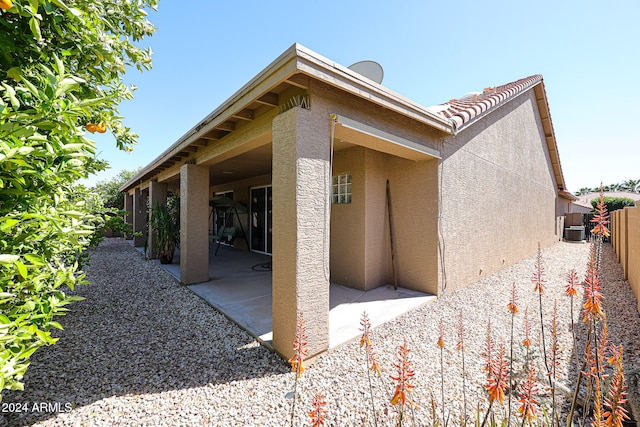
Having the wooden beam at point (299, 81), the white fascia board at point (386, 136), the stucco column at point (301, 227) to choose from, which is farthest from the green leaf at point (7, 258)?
the white fascia board at point (386, 136)

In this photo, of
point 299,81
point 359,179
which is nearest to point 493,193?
point 359,179

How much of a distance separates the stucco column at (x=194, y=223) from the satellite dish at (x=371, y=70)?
15.0 feet

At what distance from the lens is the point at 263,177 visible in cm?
1107

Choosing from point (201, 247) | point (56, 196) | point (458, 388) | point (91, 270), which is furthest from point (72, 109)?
point (91, 270)

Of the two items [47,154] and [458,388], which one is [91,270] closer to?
[47,154]

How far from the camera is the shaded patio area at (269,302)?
417 centimetres

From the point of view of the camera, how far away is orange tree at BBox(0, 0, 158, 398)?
1357mm

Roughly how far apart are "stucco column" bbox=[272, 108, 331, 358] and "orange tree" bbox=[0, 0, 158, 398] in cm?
179

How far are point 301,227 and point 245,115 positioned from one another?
2.32 m

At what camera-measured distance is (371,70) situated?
5.94 meters

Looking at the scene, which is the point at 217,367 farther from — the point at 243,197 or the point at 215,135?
the point at 243,197

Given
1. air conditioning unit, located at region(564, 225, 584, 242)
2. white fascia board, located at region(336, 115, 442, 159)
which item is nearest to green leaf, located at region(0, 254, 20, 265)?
white fascia board, located at region(336, 115, 442, 159)

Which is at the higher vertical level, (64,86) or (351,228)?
(64,86)

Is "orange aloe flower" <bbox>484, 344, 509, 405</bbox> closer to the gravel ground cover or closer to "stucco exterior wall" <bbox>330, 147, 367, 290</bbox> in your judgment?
the gravel ground cover
